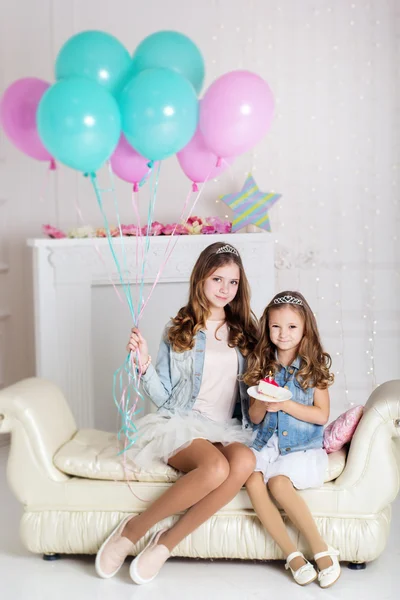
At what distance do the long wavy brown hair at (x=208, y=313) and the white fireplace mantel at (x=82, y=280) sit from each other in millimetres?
1172

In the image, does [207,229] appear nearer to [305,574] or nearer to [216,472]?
[216,472]

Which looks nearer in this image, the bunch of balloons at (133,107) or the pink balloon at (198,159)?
the bunch of balloons at (133,107)

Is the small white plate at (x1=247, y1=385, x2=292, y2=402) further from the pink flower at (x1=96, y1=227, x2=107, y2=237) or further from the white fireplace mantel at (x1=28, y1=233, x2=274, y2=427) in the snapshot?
the pink flower at (x1=96, y1=227, x2=107, y2=237)

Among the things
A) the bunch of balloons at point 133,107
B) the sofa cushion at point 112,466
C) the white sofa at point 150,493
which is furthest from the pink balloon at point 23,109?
the sofa cushion at point 112,466

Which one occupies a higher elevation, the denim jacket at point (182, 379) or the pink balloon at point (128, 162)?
the pink balloon at point (128, 162)

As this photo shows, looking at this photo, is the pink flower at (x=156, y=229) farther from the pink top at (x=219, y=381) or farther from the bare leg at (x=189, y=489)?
the bare leg at (x=189, y=489)

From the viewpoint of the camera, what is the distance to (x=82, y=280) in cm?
422

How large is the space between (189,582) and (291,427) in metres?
0.62

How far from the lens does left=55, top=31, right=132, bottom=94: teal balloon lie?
8.57 feet

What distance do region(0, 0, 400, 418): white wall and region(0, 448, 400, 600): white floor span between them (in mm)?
1939

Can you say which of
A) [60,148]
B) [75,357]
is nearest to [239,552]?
[60,148]

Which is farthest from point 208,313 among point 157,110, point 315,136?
point 315,136

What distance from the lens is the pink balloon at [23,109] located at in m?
2.69

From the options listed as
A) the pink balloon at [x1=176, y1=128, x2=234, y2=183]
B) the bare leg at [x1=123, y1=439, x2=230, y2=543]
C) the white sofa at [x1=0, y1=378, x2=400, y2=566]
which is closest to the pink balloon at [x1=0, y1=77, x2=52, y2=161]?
the pink balloon at [x1=176, y1=128, x2=234, y2=183]
